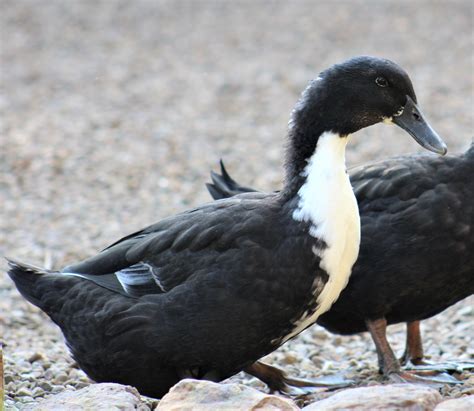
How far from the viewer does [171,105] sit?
45.6ft

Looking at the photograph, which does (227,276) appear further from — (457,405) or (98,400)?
(457,405)

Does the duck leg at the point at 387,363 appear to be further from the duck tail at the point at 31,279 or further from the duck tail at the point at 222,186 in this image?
the duck tail at the point at 31,279

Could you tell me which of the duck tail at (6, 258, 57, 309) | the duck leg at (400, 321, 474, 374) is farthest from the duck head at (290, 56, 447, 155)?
the duck tail at (6, 258, 57, 309)

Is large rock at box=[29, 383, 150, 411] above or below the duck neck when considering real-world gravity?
below

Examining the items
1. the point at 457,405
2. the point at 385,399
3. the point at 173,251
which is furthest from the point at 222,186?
the point at 457,405

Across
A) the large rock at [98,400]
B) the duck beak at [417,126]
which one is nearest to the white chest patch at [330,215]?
the duck beak at [417,126]

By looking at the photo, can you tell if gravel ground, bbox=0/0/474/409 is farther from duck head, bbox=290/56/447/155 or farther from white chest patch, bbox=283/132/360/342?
duck head, bbox=290/56/447/155

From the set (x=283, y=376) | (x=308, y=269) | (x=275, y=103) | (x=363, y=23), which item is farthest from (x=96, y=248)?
(x=363, y=23)

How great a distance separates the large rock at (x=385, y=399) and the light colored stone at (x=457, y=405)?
0.05 metres

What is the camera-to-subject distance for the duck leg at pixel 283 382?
20.4 feet

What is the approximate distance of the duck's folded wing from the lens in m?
5.48

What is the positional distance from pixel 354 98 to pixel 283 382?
1.71 metres

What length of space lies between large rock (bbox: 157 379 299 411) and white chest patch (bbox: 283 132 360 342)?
2.78ft

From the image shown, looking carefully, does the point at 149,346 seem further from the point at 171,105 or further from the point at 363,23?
the point at 363,23
